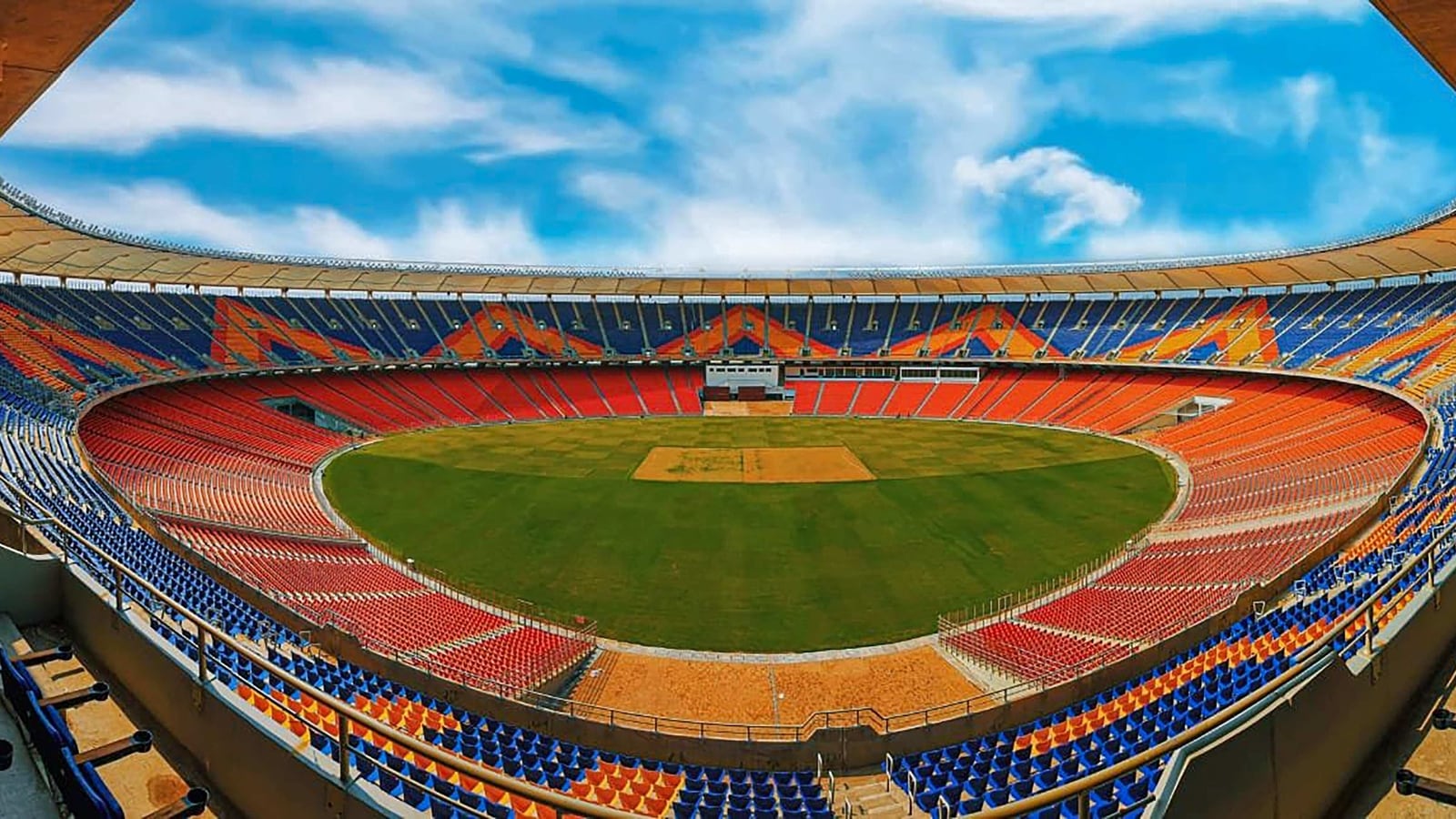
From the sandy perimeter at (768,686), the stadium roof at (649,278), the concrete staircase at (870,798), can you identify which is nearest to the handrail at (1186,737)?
the concrete staircase at (870,798)

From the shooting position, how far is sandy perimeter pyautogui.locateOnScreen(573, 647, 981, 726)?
598 inches

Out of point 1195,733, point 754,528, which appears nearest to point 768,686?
point 754,528

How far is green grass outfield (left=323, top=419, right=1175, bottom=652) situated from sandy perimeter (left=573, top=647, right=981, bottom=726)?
3.62 feet

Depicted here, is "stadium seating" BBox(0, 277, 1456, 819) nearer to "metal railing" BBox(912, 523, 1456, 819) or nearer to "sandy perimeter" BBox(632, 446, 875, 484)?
"metal railing" BBox(912, 523, 1456, 819)

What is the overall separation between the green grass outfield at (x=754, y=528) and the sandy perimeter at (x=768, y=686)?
110cm

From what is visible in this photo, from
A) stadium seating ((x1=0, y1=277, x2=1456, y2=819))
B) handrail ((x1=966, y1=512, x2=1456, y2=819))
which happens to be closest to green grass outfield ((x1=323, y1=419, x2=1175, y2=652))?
stadium seating ((x1=0, y1=277, x2=1456, y2=819))

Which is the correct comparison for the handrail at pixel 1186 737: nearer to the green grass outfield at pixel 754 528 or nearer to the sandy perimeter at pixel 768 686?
the sandy perimeter at pixel 768 686

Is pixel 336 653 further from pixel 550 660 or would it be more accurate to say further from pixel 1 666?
pixel 1 666

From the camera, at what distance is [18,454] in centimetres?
1941

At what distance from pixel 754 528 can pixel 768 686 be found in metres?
11.3

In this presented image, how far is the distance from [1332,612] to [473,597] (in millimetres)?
18777

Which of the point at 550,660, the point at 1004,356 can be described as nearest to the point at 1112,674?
the point at 550,660

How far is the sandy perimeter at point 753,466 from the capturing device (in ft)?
116

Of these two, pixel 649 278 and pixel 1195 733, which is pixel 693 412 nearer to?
pixel 649 278
